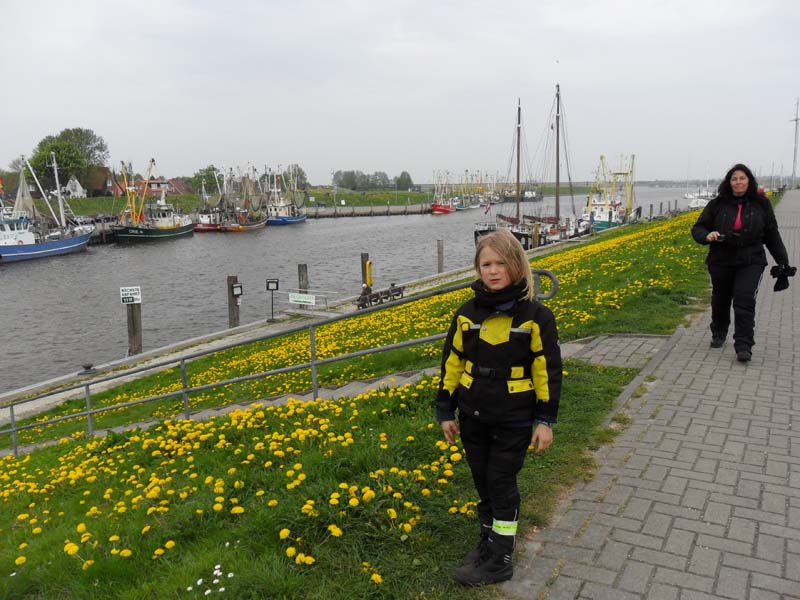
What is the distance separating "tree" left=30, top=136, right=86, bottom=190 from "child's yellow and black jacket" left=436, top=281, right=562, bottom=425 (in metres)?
113

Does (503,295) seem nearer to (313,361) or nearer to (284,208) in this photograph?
(313,361)

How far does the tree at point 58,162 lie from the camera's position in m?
99.4

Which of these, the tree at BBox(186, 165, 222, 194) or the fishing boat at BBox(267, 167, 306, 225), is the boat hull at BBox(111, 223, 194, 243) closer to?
the fishing boat at BBox(267, 167, 306, 225)

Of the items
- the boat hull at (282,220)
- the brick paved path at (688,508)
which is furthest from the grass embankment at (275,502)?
the boat hull at (282,220)

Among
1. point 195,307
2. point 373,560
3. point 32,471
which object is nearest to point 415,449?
point 373,560

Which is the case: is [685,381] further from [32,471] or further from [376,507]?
[32,471]

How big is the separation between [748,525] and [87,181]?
12532 centimetres

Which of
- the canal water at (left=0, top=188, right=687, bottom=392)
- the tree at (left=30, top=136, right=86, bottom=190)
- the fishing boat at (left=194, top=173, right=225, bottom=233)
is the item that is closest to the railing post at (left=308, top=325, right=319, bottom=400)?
the canal water at (left=0, top=188, right=687, bottom=392)

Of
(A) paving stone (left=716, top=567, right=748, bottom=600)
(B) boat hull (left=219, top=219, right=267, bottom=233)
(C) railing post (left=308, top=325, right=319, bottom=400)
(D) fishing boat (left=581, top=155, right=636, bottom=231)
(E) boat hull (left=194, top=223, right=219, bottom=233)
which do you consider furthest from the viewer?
(E) boat hull (left=194, top=223, right=219, bottom=233)

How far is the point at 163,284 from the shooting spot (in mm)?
37406

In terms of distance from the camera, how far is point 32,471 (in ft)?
21.8

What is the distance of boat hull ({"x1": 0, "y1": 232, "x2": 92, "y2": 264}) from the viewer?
168 ft

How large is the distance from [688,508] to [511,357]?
172 cm

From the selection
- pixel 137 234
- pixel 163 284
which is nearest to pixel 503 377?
pixel 163 284
